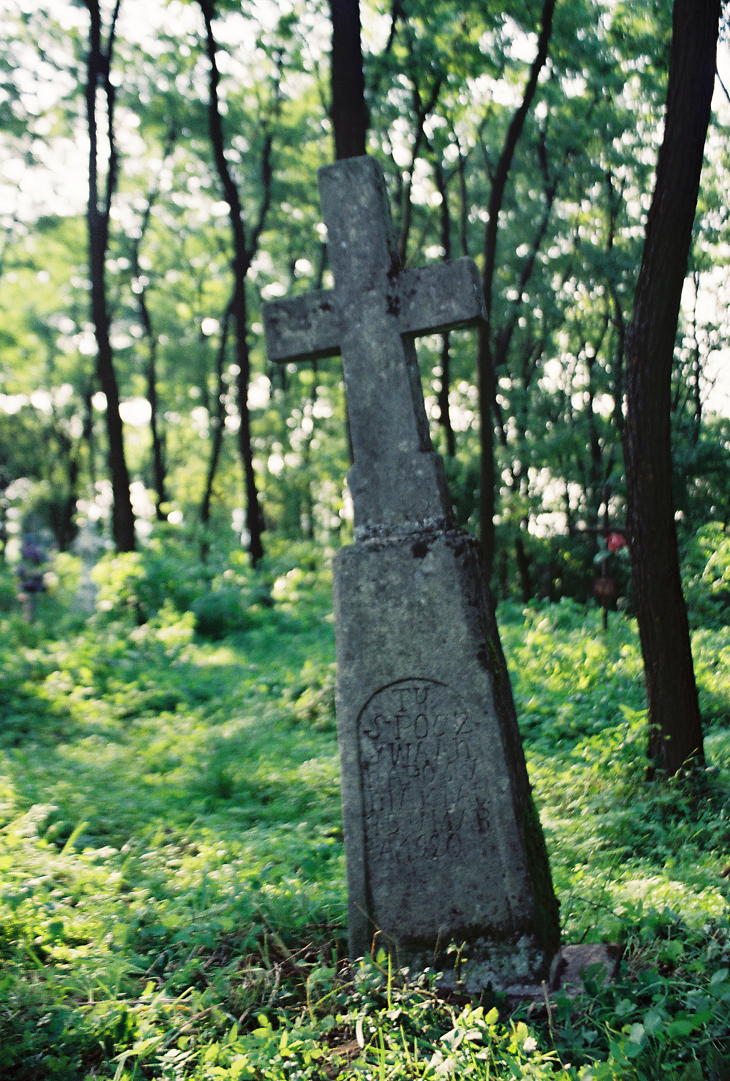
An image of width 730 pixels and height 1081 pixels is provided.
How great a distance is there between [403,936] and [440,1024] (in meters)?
0.44

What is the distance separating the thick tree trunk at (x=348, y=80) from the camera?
8.19 m

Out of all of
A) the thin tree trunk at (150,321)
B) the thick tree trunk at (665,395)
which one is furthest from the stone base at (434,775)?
the thin tree trunk at (150,321)

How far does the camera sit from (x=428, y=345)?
71.6 ft

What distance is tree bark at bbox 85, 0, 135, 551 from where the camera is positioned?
13531mm

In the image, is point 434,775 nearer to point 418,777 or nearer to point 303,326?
point 418,777

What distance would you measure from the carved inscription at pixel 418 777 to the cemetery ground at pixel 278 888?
47cm

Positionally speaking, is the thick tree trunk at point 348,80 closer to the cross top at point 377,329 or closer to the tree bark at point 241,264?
the cross top at point 377,329

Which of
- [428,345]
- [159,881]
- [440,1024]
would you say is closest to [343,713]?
[440,1024]

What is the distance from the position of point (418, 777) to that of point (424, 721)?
23 cm

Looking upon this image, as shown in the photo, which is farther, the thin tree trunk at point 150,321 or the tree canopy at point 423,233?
the thin tree trunk at point 150,321

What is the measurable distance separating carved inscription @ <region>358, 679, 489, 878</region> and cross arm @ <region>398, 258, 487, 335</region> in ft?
5.23

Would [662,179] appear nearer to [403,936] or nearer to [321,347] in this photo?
[321,347]

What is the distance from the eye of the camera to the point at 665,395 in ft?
17.2

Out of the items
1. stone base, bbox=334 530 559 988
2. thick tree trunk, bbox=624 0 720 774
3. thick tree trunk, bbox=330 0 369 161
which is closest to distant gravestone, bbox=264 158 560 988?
stone base, bbox=334 530 559 988
